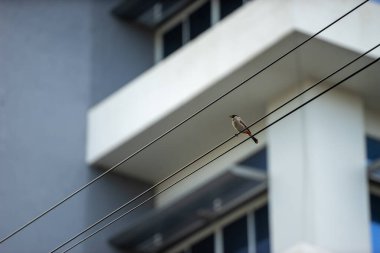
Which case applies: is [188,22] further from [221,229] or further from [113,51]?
[221,229]

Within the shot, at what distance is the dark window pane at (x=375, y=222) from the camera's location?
15.5 meters

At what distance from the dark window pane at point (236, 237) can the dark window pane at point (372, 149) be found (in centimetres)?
207

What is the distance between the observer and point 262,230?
16391mm

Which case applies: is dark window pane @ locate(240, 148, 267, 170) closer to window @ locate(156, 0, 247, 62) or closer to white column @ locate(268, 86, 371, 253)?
white column @ locate(268, 86, 371, 253)

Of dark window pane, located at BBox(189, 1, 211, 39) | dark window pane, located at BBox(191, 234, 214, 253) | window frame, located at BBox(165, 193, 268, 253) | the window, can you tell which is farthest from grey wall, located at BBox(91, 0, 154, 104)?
dark window pane, located at BBox(191, 234, 214, 253)

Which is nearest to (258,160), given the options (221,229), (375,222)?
(221,229)

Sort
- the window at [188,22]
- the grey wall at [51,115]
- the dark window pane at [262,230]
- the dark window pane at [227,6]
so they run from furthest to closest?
the window at [188,22] → the dark window pane at [227,6] → the grey wall at [51,115] → the dark window pane at [262,230]

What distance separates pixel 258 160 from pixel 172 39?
372 cm

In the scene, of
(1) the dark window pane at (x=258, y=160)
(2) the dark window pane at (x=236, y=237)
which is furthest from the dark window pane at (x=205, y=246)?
(1) the dark window pane at (x=258, y=160)

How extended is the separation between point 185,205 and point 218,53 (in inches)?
97.2

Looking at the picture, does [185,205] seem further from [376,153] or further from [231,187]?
[376,153]

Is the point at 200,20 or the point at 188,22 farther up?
the point at 188,22

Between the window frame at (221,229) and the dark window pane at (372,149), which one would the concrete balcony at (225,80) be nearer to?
the dark window pane at (372,149)

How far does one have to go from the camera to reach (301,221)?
50.0ft
